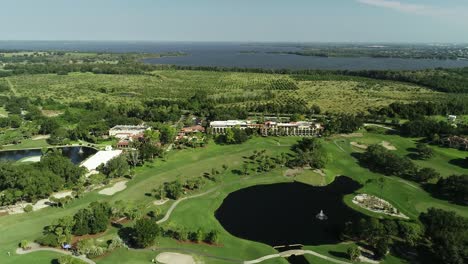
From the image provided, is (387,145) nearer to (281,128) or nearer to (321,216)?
(281,128)

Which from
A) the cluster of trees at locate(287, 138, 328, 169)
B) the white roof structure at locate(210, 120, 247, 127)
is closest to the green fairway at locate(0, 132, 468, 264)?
the cluster of trees at locate(287, 138, 328, 169)

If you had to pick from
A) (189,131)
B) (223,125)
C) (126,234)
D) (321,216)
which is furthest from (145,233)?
(223,125)

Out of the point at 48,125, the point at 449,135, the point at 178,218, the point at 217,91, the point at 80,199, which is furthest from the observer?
the point at 217,91

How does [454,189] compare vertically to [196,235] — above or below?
above

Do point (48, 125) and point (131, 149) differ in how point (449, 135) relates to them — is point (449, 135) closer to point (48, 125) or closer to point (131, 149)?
point (131, 149)

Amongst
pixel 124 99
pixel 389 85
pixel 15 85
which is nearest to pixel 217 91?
→ pixel 124 99

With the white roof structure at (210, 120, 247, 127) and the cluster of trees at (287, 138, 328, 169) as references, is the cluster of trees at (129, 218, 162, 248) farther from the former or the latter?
the white roof structure at (210, 120, 247, 127)

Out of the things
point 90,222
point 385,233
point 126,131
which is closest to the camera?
point 385,233

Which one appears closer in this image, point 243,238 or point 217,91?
point 243,238
